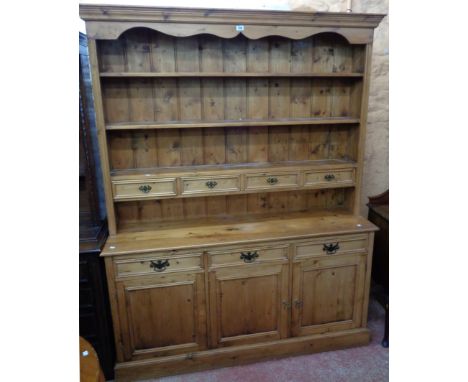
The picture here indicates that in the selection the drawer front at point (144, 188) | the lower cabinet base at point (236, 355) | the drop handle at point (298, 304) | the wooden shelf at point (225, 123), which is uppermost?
the wooden shelf at point (225, 123)

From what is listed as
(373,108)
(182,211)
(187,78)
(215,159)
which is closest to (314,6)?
(373,108)

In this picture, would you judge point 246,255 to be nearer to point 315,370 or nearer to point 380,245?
point 315,370

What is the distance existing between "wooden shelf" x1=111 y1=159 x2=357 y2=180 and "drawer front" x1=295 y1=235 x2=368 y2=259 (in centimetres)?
48

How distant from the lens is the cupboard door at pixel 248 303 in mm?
2057

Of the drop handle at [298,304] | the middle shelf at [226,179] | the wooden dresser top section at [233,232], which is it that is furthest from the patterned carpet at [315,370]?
the middle shelf at [226,179]

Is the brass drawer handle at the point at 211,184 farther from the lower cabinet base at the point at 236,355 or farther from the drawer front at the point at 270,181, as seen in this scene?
the lower cabinet base at the point at 236,355

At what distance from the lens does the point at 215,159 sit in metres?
2.32

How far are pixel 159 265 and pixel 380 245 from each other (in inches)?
68.4

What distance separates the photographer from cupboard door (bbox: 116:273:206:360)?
1967 mm

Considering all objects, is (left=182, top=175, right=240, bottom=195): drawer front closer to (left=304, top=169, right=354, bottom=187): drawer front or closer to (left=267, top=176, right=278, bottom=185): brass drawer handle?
(left=267, top=176, right=278, bottom=185): brass drawer handle

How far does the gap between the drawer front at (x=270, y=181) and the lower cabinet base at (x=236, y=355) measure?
3.36 feet
